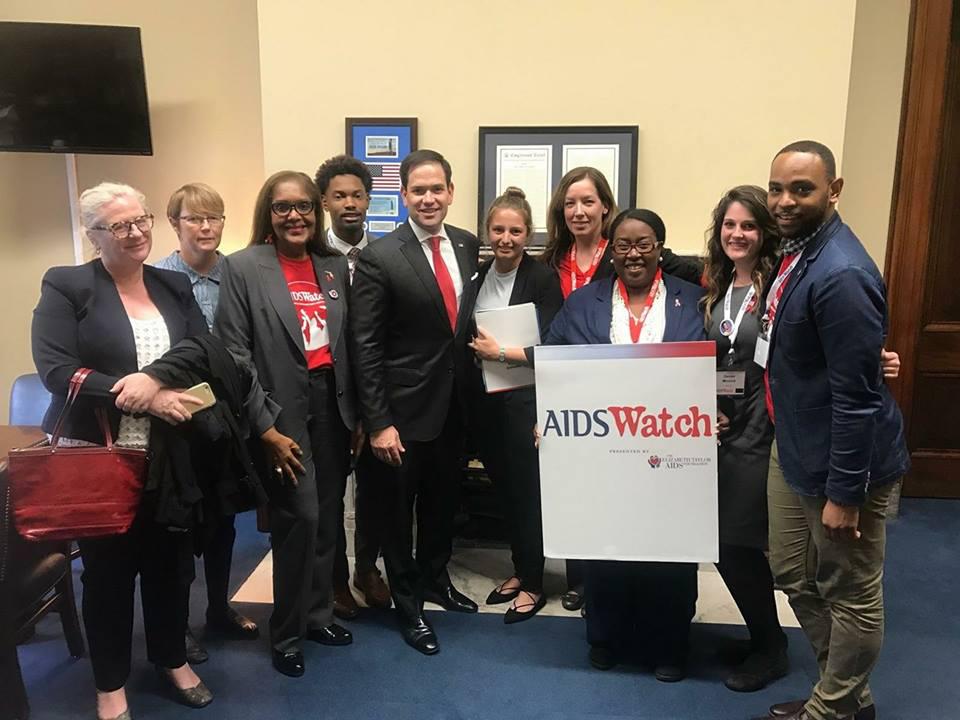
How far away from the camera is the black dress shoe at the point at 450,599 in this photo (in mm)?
2689

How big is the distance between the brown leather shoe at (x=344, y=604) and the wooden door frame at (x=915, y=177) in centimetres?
307

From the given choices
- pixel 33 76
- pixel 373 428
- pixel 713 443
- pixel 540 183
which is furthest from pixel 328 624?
pixel 33 76

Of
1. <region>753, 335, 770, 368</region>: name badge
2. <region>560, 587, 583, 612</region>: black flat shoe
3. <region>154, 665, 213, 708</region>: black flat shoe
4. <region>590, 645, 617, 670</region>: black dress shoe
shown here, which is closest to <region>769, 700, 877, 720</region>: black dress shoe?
<region>590, 645, 617, 670</region>: black dress shoe

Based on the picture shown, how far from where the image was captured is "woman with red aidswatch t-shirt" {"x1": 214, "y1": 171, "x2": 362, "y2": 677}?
2.14 m

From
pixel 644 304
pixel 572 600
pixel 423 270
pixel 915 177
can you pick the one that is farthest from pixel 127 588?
pixel 915 177

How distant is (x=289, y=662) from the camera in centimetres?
229

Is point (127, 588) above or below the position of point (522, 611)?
above

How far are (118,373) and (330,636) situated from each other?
1212 mm

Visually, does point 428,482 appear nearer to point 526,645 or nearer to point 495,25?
point 526,645

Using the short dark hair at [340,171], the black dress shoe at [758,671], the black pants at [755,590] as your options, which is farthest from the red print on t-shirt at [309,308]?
the black dress shoe at [758,671]

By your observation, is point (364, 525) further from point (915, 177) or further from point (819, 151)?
point (915, 177)

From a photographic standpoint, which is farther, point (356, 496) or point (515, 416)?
point (356, 496)

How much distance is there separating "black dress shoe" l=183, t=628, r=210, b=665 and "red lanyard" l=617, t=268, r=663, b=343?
5.91 ft

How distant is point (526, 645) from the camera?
2471mm
